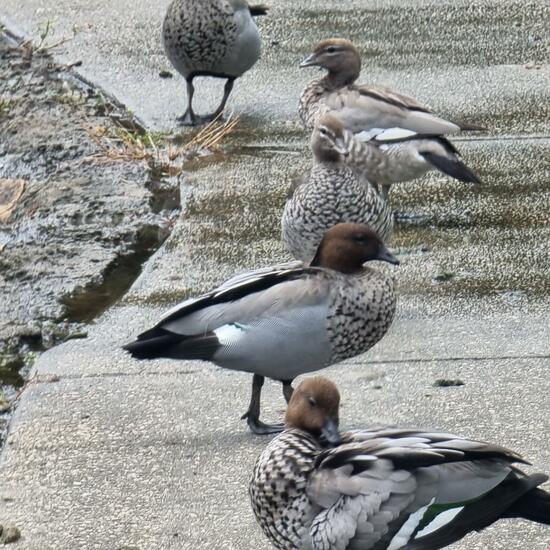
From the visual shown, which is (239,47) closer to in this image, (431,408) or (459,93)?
(459,93)

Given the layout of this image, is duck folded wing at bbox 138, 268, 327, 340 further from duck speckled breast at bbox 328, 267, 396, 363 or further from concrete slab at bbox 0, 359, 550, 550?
concrete slab at bbox 0, 359, 550, 550

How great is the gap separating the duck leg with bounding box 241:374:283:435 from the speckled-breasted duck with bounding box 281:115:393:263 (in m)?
1.02

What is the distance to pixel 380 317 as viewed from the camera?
5.14 meters

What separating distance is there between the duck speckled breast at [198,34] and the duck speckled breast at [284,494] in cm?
503

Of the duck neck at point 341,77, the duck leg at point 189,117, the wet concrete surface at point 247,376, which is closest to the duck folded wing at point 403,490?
the wet concrete surface at point 247,376

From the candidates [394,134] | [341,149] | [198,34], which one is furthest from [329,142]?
[198,34]

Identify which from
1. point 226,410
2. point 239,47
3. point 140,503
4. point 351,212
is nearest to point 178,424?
point 226,410

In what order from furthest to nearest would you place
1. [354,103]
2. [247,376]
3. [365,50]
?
[365,50] → [354,103] → [247,376]

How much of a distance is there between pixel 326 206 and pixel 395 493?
7.93 ft

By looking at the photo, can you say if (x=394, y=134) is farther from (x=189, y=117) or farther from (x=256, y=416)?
(x=256, y=416)

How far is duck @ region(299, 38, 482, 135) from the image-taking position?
7348mm

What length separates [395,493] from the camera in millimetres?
3891

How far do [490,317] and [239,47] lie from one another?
11.4ft

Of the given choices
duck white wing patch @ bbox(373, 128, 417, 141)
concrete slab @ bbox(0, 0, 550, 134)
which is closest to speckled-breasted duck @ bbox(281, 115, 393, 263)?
duck white wing patch @ bbox(373, 128, 417, 141)
